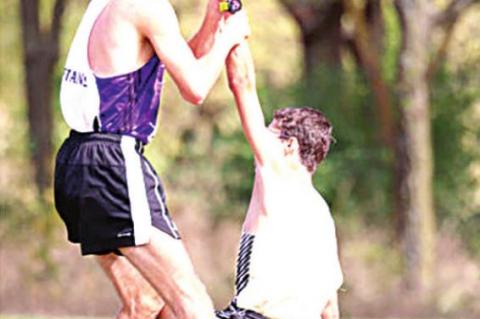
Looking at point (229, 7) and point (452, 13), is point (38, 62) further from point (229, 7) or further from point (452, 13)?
point (229, 7)

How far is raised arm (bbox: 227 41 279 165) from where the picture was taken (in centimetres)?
671

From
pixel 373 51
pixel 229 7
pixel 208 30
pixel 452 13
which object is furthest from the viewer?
pixel 373 51

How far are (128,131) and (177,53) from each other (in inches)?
15.0

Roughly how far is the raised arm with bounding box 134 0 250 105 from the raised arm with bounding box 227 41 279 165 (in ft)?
0.61

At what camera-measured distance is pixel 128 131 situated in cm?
651

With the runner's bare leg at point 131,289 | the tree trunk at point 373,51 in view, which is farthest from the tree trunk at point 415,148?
the runner's bare leg at point 131,289

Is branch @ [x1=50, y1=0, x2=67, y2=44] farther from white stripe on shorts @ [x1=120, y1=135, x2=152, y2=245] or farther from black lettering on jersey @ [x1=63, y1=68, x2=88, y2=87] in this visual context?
white stripe on shorts @ [x1=120, y1=135, x2=152, y2=245]

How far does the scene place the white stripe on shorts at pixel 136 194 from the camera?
6.42m

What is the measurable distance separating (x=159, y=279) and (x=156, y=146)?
678 inches

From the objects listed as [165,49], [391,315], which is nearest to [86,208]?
[165,49]

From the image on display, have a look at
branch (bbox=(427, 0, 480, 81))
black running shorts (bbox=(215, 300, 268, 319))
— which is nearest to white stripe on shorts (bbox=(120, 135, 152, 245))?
black running shorts (bbox=(215, 300, 268, 319))

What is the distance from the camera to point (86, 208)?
650 cm

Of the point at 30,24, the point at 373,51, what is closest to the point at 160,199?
the point at 373,51

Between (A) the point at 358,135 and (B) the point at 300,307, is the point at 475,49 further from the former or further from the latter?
(B) the point at 300,307
